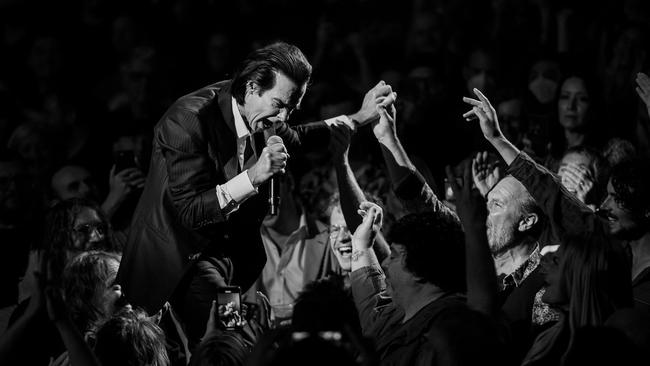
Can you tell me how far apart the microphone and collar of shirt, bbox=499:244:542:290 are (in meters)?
0.95

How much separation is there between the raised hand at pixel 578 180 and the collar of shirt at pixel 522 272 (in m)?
0.86

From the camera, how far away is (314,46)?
27.8 feet

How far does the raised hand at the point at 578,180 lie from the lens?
5289 mm

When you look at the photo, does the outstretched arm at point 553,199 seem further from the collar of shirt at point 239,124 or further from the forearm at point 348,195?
the collar of shirt at point 239,124

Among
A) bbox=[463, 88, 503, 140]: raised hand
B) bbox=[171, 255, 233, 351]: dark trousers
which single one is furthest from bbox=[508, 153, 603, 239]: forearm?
bbox=[171, 255, 233, 351]: dark trousers

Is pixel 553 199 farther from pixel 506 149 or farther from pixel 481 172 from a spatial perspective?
pixel 481 172

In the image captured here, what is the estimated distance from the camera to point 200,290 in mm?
4332

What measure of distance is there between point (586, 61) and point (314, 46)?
231cm

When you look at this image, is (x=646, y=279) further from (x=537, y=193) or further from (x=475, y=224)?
(x=475, y=224)

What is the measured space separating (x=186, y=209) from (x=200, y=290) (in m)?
0.34

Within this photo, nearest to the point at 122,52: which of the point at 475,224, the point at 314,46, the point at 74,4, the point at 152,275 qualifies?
the point at 74,4

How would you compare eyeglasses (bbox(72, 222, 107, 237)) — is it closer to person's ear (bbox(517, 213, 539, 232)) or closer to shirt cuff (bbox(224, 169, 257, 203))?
shirt cuff (bbox(224, 169, 257, 203))

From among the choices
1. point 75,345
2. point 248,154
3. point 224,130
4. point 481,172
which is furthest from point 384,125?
point 75,345

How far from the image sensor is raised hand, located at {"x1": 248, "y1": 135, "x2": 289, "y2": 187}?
4059 millimetres
